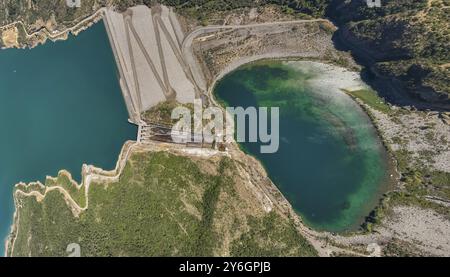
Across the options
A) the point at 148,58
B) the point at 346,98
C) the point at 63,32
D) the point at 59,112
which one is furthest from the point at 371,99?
the point at 63,32

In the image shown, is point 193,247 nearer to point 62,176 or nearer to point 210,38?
point 62,176

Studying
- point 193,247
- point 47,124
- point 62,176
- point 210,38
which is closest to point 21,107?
point 47,124

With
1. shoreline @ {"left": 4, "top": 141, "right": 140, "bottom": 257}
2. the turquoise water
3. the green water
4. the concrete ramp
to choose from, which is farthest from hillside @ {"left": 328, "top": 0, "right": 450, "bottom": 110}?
shoreline @ {"left": 4, "top": 141, "right": 140, "bottom": 257}

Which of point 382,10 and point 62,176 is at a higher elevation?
point 382,10

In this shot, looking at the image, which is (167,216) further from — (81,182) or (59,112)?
(59,112)

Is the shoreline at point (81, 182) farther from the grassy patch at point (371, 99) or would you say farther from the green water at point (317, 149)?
the grassy patch at point (371, 99)

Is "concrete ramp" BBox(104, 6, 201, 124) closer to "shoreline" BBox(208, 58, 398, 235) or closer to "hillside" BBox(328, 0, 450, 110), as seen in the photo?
"shoreline" BBox(208, 58, 398, 235)

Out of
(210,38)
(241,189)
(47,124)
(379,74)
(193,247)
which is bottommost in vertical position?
(193,247)

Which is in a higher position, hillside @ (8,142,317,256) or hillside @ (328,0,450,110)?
hillside @ (328,0,450,110)
